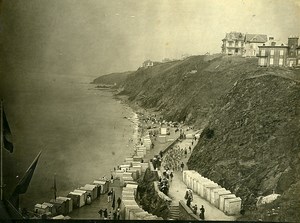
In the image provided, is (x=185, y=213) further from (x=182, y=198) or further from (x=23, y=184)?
(x=23, y=184)

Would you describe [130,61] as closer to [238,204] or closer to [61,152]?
[61,152]

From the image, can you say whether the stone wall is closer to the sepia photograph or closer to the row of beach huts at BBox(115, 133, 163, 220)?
the sepia photograph

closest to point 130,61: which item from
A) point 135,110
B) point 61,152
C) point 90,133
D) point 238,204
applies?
point 135,110

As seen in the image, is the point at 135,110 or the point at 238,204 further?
the point at 135,110

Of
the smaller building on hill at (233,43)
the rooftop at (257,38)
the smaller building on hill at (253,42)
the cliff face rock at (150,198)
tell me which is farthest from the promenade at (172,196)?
the rooftop at (257,38)

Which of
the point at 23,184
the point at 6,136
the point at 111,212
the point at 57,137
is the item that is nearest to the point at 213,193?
the point at 111,212

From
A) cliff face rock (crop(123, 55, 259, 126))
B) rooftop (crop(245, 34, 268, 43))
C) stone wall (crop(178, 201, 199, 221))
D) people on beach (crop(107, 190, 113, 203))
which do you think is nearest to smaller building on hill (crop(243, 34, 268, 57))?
rooftop (crop(245, 34, 268, 43))
